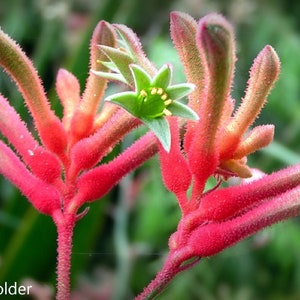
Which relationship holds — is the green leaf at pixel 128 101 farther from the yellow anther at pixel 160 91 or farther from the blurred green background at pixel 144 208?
the blurred green background at pixel 144 208

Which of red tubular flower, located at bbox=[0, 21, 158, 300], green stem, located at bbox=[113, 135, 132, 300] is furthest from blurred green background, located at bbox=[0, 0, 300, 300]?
red tubular flower, located at bbox=[0, 21, 158, 300]

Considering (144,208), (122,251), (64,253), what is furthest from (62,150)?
(144,208)

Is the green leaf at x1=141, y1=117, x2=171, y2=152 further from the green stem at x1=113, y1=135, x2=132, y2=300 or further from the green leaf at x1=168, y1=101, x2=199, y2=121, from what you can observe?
the green stem at x1=113, y1=135, x2=132, y2=300

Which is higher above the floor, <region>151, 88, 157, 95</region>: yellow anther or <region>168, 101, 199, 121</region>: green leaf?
<region>151, 88, 157, 95</region>: yellow anther

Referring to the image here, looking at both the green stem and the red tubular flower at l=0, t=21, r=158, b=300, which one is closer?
the red tubular flower at l=0, t=21, r=158, b=300

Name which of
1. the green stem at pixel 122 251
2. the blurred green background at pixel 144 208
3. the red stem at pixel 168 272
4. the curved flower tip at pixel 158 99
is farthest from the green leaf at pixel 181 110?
the green stem at pixel 122 251
